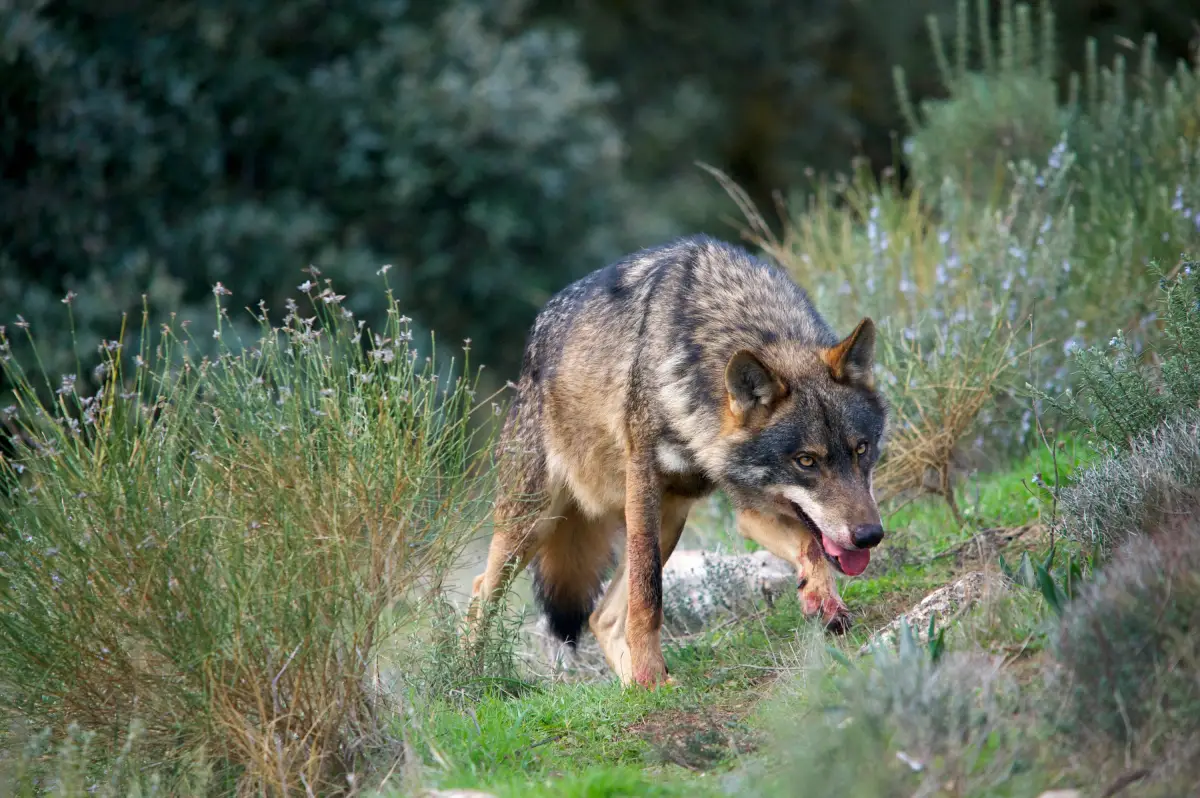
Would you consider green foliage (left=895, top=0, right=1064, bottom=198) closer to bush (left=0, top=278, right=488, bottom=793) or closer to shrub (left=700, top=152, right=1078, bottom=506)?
shrub (left=700, top=152, right=1078, bottom=506)

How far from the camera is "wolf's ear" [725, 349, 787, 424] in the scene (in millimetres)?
5262

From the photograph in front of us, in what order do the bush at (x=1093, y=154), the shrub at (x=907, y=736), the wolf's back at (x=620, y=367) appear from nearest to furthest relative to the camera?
the shrub at (x=907, y=736) < the wolf's back at (x=620, y=367) < the bush at (x=1093, y=154)

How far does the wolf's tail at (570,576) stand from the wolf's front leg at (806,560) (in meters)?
0.95

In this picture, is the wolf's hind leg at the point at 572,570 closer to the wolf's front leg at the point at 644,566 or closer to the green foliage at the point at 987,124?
the wolf's front leg at the point at 644,566

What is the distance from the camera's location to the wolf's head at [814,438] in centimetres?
519

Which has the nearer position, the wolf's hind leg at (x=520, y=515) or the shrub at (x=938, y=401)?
the wolf's hind leg at (x=520, y=515)

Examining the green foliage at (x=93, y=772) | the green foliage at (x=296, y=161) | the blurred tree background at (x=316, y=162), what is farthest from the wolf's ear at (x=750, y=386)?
the green foliage at (x=296, y=161)

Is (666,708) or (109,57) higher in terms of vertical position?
(109,57)

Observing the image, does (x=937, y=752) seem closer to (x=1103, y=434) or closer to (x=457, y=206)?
(x=1103, y=434)

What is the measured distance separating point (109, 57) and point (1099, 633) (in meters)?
13.3

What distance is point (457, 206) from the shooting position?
54.6ft

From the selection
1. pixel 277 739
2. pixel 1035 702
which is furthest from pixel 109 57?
pixel 1035 702

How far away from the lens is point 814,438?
17.2 ft

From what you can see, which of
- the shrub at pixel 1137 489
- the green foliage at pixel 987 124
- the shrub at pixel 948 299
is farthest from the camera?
the green foliage at pixel 987 124
